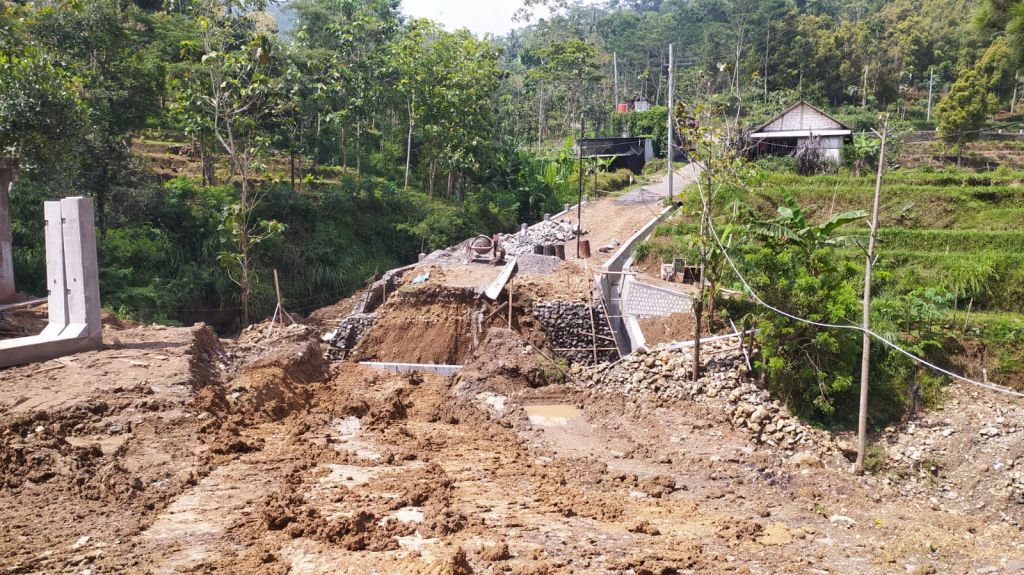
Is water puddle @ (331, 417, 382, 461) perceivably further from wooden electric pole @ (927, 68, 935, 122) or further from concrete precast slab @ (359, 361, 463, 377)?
wooden electric pole @ (927, 68, 935, 122)

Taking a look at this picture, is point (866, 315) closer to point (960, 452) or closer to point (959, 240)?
point (960, 452)

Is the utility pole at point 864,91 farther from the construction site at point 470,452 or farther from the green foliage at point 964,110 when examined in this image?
the construction site at point 470,452

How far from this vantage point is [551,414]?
1528 cm

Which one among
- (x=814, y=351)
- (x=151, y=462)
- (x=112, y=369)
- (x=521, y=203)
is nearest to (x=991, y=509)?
(x=814, y=351)

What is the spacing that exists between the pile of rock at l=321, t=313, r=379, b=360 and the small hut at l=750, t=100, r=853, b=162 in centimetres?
1900

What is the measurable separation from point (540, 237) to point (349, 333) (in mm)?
8695

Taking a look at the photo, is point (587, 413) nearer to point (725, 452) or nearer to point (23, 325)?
point (725, 452)

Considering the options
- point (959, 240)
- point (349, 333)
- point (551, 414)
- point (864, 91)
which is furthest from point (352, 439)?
point (864, 91)

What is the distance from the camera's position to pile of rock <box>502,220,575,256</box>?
25.0m

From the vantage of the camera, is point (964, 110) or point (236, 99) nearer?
point (236, 99)

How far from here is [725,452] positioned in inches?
502

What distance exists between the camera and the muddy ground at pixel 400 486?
791 cm

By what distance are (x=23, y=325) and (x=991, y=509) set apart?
1667 cm

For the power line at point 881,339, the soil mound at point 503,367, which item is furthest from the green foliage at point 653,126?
the power line at point 881,339
